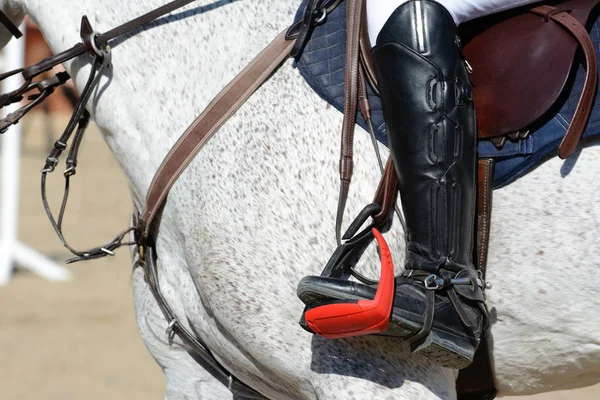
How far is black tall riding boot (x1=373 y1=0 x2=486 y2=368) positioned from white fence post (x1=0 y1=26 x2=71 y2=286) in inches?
224

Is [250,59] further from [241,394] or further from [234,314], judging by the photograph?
[241,394]

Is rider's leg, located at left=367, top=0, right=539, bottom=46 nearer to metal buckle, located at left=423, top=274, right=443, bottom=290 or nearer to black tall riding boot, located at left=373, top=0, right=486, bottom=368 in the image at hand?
black tall riding boot, located at left=373, top=0, right=486, bottom=368

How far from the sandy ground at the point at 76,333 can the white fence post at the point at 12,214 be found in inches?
4.3

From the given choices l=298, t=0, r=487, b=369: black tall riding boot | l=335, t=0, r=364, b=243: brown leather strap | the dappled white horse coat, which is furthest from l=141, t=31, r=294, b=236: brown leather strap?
l=298, t=0, r=487, b=369: black tall riding boot

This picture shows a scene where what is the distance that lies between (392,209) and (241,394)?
0.85 metres

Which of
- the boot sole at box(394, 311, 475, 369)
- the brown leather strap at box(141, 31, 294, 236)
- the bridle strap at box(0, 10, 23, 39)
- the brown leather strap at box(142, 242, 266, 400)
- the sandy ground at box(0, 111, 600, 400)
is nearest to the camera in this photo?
the boot sole at box(394, 311, 475, 369)

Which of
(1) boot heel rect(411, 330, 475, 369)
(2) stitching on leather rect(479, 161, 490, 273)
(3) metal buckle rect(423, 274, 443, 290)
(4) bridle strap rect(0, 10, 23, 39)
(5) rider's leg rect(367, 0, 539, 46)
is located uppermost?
(4) bridle strap rect(0, 10, 23, 39)

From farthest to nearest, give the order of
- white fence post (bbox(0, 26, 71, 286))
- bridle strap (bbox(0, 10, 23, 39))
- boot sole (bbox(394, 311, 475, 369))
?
white fence post (bbox(0, 26, 71, 286))
bridle strap (bbox(0, 10, 23, 39))
boot sole (bbox(394, 311, 475, 369))

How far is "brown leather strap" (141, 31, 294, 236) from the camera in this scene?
219 cm

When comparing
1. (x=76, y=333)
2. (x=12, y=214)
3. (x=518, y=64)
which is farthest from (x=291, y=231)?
(x=12, y=214)

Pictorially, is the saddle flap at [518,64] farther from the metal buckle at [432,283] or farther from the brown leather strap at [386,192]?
the metal buckle at [432,283]

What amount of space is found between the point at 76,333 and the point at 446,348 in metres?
4.78

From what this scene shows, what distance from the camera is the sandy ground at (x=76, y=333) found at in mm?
5391

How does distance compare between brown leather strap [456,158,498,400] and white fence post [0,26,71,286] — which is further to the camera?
white fence post [0,26,71,286]
